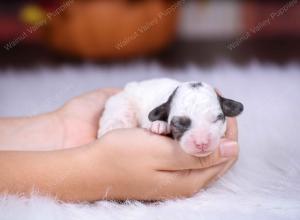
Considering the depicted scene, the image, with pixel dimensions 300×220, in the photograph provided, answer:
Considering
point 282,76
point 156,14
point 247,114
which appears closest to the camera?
point 247,114

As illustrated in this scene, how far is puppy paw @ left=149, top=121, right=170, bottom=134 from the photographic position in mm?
1175

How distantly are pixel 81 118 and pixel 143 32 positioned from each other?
1.92m

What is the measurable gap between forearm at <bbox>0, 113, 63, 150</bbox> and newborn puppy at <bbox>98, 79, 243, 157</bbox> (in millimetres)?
163

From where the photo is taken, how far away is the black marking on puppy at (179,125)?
110 centimetres

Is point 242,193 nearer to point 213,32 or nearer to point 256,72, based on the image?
point 256,72

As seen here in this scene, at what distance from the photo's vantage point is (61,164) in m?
1.19

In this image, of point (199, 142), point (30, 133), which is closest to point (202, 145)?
point (199, 142)

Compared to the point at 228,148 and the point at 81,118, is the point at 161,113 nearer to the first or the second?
the point at 228,148

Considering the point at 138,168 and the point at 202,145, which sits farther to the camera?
the point at 138,168

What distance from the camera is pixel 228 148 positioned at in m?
1.14

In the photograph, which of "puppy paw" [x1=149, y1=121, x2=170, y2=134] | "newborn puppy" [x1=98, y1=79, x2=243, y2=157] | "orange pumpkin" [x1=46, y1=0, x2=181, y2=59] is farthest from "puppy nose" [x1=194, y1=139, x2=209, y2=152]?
"orange pumpkin" [x1=46, y1=0, x2=181, y2=59]

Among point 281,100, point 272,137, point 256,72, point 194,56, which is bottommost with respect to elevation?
point 272,137

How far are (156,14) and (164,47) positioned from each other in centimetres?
34

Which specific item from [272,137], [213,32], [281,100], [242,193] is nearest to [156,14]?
[213,32]
